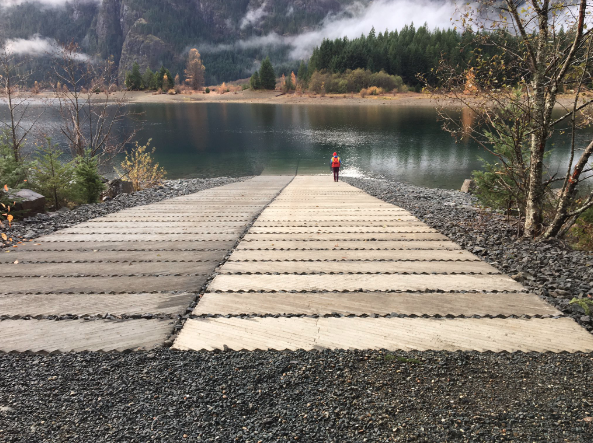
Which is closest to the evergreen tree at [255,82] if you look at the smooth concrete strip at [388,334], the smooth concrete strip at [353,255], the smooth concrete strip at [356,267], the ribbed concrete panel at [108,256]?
the ribbed concrete panel at [108,256]

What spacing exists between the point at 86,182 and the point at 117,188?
7.07ft

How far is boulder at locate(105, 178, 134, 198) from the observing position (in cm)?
1132

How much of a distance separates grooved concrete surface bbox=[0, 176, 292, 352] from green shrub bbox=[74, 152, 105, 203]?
12.4 ft

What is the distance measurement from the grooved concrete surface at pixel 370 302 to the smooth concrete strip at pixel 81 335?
9.5 inches

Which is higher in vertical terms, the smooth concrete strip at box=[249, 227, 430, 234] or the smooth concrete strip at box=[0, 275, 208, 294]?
the smooth concrete strip at box=[0, 275, 208, 294]

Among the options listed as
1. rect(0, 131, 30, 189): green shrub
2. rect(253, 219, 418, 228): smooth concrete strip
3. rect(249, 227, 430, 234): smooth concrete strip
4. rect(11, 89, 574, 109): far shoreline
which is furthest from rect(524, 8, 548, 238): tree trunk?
rect(11, 89, 574, 109): far shoreline

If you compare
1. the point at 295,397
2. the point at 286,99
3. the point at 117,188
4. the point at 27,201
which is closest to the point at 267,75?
the point at 286,99

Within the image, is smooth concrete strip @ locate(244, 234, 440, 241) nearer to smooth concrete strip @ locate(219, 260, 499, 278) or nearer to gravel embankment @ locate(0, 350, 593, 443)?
smooth concrete strip @ locate(219, 260, 499, 278)

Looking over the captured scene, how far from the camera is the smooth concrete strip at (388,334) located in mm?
2551

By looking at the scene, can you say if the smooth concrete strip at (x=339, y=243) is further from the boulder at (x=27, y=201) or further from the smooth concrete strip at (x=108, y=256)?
the boulder at (x=27, y=201)

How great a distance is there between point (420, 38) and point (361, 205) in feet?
365

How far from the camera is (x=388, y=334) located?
8.79ft

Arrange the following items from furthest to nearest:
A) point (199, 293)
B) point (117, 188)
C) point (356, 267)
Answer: point (117, 188), point (356, 267), point (199, 293)

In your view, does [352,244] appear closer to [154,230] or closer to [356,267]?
[356,267]
